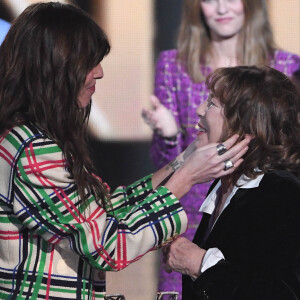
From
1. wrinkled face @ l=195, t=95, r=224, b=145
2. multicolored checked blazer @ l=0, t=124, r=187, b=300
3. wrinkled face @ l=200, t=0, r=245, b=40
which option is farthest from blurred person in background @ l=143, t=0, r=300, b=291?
multicolored checked blazer @ l=0, t=124, r=187, b=300

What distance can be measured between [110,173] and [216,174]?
2.77 metres

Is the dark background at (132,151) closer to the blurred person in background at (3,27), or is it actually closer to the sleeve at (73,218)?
the blurred person in background at (3,27)

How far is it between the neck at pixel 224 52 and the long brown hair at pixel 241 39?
0.08ft

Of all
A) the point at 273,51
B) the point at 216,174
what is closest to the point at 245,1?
the point at 273,51

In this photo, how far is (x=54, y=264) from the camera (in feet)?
6.51

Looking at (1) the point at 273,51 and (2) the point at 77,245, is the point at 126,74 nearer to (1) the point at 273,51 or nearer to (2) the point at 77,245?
(1) the point at 273,51

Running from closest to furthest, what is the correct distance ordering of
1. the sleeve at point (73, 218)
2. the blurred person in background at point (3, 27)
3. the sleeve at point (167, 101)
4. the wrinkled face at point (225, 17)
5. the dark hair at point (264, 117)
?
1. the sleeve at point (73, 218)
2. the dark hair at point (264, 117)
3. the sleeve at point (167, 101)
4. the wrinkled face at point (225, 17)
5. the blurred person in background at point (3, 27)

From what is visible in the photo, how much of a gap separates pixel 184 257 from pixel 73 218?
441mm

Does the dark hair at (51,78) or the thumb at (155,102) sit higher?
the dark hair at (51,78)

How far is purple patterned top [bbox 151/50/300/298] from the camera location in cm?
373

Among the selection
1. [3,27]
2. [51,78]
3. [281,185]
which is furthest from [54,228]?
[3,27]

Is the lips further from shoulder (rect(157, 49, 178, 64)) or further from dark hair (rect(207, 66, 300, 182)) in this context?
dark hair (rect(207, 66, 300, 182))

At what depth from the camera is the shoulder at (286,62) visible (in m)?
3.88

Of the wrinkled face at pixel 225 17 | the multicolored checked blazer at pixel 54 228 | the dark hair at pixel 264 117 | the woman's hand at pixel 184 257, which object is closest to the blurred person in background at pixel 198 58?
the wrinkled face at pixel 225 17
